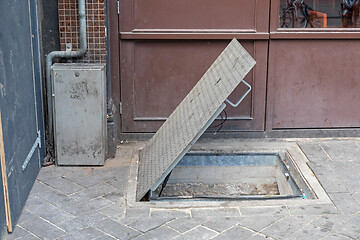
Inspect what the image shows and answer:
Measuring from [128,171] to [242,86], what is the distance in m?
1.99

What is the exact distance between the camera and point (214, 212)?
4977mm

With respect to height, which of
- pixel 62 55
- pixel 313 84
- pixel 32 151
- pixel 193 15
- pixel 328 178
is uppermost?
pixel 193 15

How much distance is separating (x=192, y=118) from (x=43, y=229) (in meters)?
1.93

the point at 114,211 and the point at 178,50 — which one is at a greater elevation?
the point at 178,50

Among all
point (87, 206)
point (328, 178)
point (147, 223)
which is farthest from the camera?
point (328, 178)

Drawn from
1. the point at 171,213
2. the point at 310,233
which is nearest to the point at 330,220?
the point at 310,233

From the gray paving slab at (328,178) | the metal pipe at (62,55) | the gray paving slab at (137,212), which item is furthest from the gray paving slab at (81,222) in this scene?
the gray paving slab at (328,178)

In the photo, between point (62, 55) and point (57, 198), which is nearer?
point (57, 198)

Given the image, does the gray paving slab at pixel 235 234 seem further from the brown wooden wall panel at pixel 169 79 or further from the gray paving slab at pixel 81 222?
the brown wooden wall panel at pixel 169 79

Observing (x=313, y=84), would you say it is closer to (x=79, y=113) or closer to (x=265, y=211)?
(x=265, y=211)

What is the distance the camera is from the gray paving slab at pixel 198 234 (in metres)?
4.53

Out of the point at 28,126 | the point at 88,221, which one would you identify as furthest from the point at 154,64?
the point at 88,221

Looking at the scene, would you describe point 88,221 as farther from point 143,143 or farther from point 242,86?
point 242,86

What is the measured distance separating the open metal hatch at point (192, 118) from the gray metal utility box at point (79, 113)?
608 mm
